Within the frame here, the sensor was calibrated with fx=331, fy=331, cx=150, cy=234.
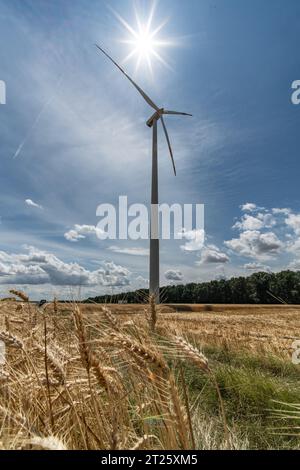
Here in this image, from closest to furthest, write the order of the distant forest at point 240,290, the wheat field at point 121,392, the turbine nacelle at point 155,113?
the wheat field at point 121,392 < the turbine nacelle at point 155,113 < the distant forest at point 240,290

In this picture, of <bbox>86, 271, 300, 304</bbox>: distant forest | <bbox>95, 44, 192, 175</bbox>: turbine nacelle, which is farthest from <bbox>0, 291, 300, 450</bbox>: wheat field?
<bbox>86, 271, 300, 304</bbox>: distant forest

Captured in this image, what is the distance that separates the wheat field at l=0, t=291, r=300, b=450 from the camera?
2.09 meters

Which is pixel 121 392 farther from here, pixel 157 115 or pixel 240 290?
pixel 240 290

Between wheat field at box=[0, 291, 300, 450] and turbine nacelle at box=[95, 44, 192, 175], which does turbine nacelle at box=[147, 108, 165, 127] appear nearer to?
turbine nacelle at box=[95, 44, 192, 175]

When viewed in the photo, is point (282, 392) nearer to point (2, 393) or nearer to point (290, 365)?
A: point (290, 365)

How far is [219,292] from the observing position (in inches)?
2886

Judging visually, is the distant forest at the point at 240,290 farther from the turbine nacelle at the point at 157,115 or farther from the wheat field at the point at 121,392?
the wheat field at the point at 121,392

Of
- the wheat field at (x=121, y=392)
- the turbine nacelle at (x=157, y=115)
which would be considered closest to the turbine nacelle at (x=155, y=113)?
the turbine nacelle at (x=157, y=115)

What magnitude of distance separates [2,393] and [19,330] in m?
2.82

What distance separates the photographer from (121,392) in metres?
2.87

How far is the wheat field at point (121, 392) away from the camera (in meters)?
2.09
